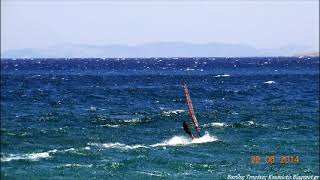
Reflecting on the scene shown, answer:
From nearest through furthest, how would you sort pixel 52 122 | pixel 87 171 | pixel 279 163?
pixel 87 171, pixel 279 163, pixel 52 122

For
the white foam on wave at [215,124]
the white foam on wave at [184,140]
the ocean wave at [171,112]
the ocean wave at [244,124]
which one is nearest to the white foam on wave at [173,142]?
the white foam on wave at [184,140]

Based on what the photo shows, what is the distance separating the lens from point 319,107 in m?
66.4

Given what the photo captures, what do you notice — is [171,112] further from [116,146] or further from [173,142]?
[116,146]

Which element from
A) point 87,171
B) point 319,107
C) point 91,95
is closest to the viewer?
point 87,171

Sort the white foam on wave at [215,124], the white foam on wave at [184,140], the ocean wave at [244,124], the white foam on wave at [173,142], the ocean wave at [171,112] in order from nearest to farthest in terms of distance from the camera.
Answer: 1. the white foam on wave at [173,142]
2. the white foam on wave at [184,140]
3. the ocean wave at [244,124]
4. the white foam on wave at [215,124]
5. the ocean wave at [171,112]

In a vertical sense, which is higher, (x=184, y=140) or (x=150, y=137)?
(x=184, y=140)

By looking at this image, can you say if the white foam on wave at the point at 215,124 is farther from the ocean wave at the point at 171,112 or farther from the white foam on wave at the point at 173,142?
the ocean wave at the point at 171,112

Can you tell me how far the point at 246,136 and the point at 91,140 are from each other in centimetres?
1172

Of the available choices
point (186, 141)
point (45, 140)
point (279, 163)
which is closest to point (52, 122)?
point (45, 140)

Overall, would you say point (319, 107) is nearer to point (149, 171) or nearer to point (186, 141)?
point (186, 141)

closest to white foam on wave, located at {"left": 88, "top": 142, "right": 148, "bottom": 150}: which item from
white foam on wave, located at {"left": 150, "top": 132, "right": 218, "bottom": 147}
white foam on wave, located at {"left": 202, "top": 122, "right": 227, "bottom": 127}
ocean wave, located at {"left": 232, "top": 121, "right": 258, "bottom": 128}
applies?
white foam on wave, located at {"left": 150, "top": 132, "right": 218, "bottom": 147}

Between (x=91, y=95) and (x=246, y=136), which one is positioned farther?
(x=91, y=95)

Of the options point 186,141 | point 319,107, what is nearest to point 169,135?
point 186,141

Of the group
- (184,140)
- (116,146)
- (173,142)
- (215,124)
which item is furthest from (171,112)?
Result: (116,146)
